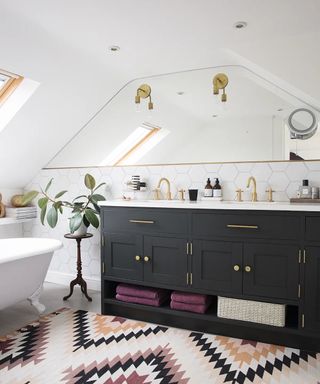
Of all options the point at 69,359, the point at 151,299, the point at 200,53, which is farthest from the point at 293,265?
the point at 200,53

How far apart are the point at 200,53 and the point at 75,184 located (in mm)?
1967

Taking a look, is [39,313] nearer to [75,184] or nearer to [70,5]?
[75,184]

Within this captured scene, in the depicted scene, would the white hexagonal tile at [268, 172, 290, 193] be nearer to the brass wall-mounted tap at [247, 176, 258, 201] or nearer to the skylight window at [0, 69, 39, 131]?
the brass wall-mounted tap at [247, 176, 258, 201]

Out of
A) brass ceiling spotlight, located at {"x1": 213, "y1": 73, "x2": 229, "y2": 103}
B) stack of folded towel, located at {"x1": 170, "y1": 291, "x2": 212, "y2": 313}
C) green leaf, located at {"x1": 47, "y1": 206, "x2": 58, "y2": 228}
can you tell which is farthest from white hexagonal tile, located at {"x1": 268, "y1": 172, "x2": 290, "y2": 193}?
green leaf, located at {"x1": 47, "y1": 206, "x2": 58, "y2": 228}

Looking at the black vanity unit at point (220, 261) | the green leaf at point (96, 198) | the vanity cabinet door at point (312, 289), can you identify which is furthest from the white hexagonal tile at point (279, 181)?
the green leaf at point (96, 198)

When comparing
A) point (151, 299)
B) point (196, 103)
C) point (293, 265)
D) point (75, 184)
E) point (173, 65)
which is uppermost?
point (173, 65)

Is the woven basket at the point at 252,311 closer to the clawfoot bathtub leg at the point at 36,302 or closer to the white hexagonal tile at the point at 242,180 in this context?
the white hexagonal tile at the point at 242,180

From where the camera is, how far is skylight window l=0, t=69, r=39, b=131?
9.87 feet

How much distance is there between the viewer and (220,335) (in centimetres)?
270

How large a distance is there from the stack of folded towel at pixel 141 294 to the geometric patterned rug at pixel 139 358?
196mm

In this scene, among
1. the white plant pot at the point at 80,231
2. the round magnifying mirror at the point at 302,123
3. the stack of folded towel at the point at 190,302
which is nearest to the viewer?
the stack of folded towel at the point at 190,302

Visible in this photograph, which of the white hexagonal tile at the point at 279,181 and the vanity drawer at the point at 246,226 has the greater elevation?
the white hexagonal tile at the point at 279,181

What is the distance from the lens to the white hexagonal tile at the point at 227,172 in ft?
10.2

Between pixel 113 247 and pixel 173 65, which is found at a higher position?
pixel 173 65
